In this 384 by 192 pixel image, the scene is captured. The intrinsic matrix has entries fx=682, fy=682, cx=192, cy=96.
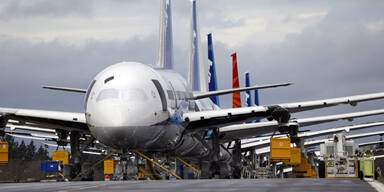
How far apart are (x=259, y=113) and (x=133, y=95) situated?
7.14m

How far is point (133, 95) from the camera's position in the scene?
2900 centimetres

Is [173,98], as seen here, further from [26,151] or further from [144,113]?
[26,151]

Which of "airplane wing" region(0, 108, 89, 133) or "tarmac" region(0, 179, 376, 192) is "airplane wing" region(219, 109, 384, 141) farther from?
"tarmac" region(0, 179, 376, 192)

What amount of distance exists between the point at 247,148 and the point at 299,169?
35.1ft

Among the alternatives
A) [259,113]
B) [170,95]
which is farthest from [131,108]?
[259,113]

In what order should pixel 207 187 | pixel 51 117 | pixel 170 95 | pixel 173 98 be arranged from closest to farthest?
pixel 207 187, pixel 51 117, pixel 170 95, pixel 173 98

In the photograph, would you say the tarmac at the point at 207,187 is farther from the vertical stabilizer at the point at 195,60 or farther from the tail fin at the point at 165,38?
the vertical stabilizer at the point at 195,60

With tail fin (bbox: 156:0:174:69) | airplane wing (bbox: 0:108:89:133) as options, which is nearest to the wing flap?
airplane wing (bbox: 0:108:89:133)

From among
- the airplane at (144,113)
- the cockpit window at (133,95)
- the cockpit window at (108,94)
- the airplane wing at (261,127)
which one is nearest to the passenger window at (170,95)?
the airplane at (144,113)

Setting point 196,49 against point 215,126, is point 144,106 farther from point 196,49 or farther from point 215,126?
point 196,49

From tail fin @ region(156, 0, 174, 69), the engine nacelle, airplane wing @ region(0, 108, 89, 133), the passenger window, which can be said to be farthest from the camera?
tail fin @ region(156, 0, 174, 69)

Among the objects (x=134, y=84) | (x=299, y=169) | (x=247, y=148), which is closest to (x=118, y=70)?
(x=134, y=84)

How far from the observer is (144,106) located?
29.2 meters

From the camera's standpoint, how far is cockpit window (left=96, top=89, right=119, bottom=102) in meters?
28.7
